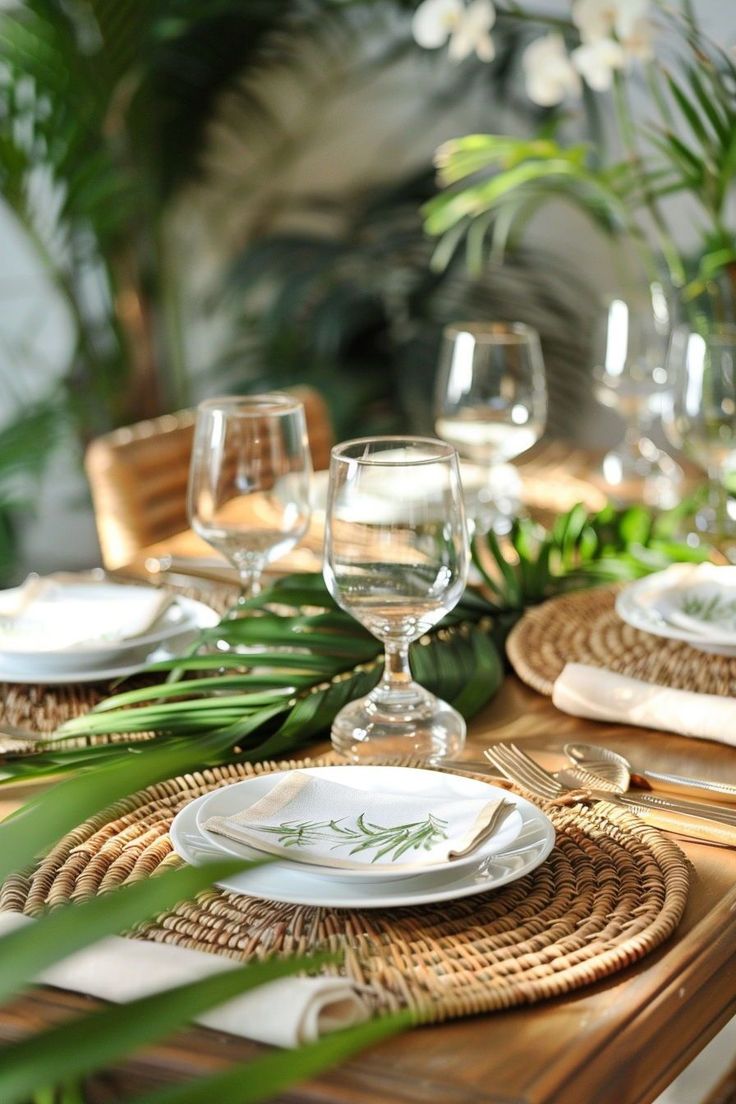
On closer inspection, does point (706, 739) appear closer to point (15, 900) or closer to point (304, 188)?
point (15, 900)

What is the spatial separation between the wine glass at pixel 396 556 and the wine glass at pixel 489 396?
583 millimetres

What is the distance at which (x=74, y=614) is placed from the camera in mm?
1144

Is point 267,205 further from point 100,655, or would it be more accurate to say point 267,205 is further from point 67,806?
point 67,806

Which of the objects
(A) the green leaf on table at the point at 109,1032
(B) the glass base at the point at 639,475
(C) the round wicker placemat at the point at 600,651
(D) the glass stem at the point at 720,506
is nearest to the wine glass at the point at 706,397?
(D) the glass stem at the point at 720,506

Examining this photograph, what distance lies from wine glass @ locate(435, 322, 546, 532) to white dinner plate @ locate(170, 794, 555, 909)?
0.80 meters

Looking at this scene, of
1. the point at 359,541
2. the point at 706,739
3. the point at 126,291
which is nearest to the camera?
the point at 359,541

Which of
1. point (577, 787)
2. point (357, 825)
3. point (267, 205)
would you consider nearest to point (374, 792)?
point (357, 825)

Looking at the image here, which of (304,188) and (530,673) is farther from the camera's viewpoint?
(304,188)

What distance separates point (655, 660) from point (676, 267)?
2.78ft

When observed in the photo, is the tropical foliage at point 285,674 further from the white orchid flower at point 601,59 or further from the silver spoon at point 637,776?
the white orchid flower at point 601,59

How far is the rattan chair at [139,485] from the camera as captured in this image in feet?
5.97

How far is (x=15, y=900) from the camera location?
0.68 m

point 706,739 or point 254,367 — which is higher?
point 254,367

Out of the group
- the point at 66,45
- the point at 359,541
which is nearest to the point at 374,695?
the point at 359,541
